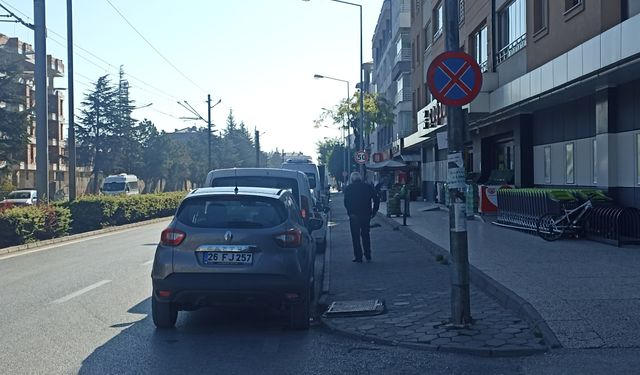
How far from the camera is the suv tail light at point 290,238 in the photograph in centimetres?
777

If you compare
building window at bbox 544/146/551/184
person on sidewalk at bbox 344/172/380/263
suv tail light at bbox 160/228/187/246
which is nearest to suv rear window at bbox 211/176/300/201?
person on sidewalk at bbox 344/172/380/263

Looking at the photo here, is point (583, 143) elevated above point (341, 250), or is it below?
above

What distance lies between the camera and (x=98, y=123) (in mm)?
72062

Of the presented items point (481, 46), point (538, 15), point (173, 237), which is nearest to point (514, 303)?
point (173, 237)

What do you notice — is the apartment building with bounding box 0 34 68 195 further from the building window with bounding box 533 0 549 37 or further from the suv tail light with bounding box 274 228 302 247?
the suv tail light with bounding box 274 228 302 247

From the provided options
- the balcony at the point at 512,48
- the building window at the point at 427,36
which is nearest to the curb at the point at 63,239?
the balcony at the point at 512,48

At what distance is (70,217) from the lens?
23219mm

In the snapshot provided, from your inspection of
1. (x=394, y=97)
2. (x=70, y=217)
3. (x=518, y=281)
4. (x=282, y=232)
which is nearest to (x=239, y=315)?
(x=282, y=232)

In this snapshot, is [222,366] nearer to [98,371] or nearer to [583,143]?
[98,371]

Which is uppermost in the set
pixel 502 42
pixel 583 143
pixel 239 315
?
pixel 502 42

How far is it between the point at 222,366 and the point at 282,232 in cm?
180

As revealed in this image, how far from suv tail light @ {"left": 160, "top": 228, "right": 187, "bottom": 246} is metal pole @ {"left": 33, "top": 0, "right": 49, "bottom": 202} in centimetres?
1601

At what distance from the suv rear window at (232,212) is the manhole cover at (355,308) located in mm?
1489

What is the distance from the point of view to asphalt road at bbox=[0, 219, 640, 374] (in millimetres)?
6301
